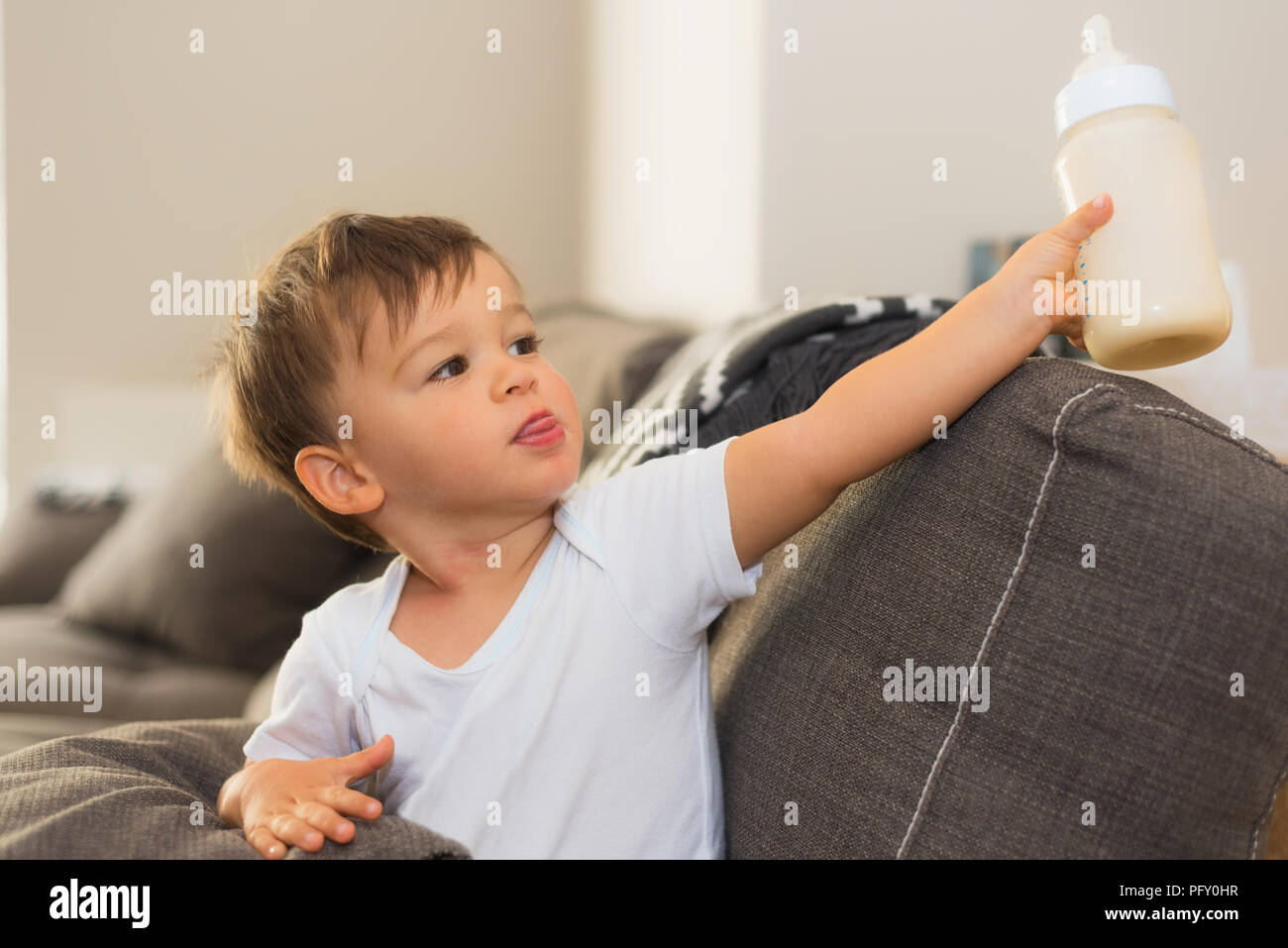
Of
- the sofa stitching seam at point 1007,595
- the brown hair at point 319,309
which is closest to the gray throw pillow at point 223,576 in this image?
the brown hair at point 319,309

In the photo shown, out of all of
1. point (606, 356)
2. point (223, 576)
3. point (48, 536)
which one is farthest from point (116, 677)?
point (606, 356)

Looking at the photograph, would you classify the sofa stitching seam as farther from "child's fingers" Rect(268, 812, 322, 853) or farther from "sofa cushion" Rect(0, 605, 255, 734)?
"sofa cushion" Rect(0, 605, 255, 734)

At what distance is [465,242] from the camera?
78 centimetres

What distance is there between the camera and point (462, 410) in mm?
713

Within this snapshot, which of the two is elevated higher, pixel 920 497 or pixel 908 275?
pixel 908 275

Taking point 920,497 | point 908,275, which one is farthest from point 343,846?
point 908,275

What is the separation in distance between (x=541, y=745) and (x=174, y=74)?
2668mm

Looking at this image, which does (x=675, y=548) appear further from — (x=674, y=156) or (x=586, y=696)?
(x=674, y=156)

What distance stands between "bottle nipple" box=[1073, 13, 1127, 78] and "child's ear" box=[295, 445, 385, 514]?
572mm

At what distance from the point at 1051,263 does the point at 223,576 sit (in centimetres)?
148

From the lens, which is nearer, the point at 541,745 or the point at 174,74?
the point at 541,745

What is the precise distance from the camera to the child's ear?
774mm
